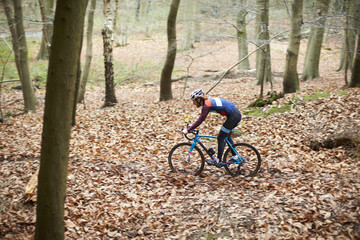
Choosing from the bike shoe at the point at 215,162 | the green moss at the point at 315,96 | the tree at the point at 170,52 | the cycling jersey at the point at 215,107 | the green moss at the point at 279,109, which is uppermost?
the tree at the point at 170,52

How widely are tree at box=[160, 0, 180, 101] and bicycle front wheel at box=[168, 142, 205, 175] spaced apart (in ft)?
22.3

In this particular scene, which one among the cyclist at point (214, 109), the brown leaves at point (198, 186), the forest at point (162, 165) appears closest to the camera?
the forest at point (162, 165)

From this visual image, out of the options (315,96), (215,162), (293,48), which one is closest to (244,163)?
(215,162)

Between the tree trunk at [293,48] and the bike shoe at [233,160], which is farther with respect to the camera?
the tree trunk at [293,48]

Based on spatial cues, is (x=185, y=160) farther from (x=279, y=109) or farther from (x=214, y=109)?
(x=279, y=109)

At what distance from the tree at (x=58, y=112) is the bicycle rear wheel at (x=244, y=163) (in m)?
4.15

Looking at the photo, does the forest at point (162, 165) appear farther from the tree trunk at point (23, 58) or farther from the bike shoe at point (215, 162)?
the bike shoe at point (215, 162)

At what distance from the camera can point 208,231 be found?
4.77 m

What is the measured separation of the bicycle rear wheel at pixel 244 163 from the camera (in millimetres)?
6641

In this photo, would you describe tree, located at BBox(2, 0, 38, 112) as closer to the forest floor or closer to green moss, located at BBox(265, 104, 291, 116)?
the forest floor

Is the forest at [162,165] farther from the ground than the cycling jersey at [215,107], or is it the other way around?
the cycling jersey at [215,107]

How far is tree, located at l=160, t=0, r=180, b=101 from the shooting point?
40.9 feet

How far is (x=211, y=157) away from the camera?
22.3ft

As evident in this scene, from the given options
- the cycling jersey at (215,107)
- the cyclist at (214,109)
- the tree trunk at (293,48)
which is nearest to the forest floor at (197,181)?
the tree trunk at (293,48)
